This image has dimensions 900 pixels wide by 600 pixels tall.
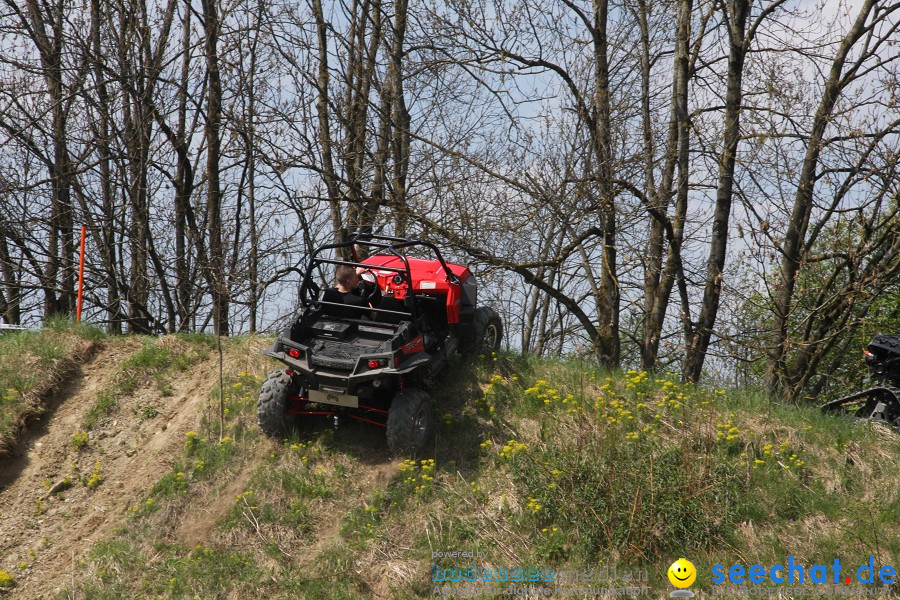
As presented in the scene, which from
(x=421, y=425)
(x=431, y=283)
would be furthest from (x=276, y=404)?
(x=431, y=283)

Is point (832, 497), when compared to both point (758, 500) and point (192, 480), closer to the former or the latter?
point (758, 500)

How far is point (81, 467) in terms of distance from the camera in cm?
838

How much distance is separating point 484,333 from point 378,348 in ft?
6.69

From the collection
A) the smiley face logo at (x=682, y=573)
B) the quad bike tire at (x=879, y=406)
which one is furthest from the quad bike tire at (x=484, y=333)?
the quad bike tire at (x=879, y=406)

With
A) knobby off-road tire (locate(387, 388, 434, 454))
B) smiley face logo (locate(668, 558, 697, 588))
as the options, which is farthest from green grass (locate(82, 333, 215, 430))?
smiley face logo (locate(668, 558, 697, 588))

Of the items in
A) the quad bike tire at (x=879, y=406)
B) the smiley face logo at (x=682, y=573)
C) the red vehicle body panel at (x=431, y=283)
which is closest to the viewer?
the smiley face logo at (x=682, y=573)

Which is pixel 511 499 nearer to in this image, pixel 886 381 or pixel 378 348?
pixel 378 348

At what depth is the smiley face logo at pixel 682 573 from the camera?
245 inches

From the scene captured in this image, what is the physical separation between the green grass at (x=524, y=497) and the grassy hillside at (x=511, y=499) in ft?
0.06

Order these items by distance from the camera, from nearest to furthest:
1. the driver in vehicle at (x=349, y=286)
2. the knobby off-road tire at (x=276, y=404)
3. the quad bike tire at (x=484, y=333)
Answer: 1. the knobby off-road tire at (x=276, y=404)
2. the driver in vehicle at (x=349, y=286)
3. the quad bike tire at (x=484, y=333)

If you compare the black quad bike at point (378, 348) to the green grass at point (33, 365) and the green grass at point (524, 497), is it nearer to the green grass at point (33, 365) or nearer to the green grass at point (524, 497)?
the green grass at point (524, 497)

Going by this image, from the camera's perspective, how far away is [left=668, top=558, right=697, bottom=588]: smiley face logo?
6.23m

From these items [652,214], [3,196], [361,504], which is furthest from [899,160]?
[3,196]

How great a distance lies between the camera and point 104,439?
28.6 feet
